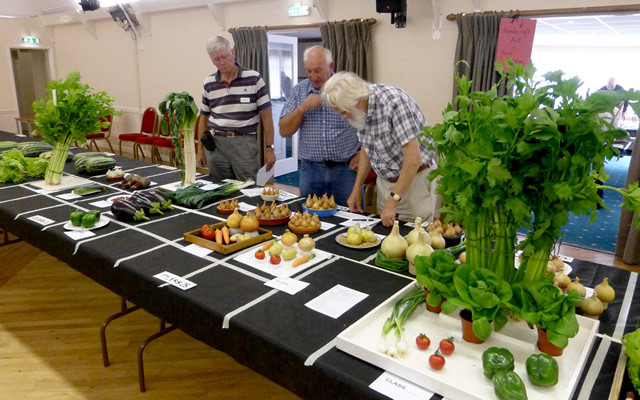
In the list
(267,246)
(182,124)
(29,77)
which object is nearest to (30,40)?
(29,77)

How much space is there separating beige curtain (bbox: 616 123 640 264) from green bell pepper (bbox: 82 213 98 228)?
371cm

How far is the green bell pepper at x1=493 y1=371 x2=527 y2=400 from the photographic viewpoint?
941mm

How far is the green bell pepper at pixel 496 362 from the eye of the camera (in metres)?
1.02

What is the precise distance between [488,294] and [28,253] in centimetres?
382

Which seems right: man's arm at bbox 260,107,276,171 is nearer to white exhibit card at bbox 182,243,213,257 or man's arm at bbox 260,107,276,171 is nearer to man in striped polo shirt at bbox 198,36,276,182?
man in striped polo shirt at bbox 198,36,276,182

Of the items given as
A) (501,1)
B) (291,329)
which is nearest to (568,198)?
(291,329)

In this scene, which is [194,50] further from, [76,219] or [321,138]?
[76,219]

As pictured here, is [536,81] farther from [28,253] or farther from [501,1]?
[28,253]

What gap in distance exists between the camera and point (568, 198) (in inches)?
41.4

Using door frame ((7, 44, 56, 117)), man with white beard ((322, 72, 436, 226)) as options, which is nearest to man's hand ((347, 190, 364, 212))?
man with white beard ((322, 72, 436, 226))

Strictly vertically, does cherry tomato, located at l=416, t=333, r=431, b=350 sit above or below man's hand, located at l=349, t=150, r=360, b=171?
below

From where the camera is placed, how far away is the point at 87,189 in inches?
106

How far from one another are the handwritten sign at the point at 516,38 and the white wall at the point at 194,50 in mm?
172

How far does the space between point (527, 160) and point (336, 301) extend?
2.31 ft
